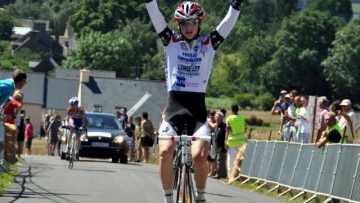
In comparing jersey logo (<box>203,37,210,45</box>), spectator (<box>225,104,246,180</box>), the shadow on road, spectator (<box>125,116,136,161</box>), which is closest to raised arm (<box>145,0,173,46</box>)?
jersey logo (<box>203,37,210,45</box>)

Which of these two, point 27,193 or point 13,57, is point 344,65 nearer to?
point 13,57

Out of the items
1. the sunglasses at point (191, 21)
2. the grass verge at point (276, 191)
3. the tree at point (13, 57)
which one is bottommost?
the grass verge at point (276, 191)

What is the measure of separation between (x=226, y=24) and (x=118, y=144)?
23.1 meters

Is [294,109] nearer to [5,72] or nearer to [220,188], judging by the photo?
[220,188]

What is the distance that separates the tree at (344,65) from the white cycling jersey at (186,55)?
12359cm

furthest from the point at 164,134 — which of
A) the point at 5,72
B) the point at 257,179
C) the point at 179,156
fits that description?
the point at 5,72

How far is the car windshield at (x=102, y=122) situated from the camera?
38.7m

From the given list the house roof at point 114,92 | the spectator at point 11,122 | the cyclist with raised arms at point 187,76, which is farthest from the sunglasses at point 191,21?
the house roof at point 114,92

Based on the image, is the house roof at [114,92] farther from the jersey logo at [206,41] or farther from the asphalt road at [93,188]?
the jersey logo at [206,41]

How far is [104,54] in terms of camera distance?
158 m

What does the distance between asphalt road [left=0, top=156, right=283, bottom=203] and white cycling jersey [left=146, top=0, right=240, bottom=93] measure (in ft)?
16.2

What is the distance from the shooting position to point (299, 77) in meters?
146

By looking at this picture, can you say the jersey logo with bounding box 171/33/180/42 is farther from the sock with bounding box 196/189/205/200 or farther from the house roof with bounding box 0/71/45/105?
the house roof with bounding box 0/71/45/105

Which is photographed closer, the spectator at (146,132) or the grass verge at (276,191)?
the grass verge at (276,191)
